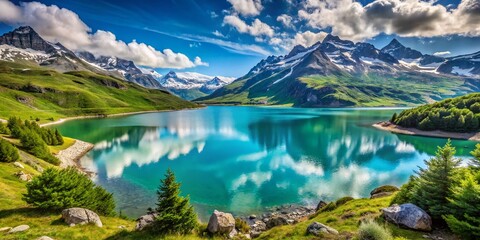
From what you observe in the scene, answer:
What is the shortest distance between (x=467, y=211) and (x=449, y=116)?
389 ft

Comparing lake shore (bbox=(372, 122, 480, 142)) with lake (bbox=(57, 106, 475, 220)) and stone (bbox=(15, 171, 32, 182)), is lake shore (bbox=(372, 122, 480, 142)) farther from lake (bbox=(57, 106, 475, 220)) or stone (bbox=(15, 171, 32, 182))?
stone (bbox=(15, 171, 32, 182))

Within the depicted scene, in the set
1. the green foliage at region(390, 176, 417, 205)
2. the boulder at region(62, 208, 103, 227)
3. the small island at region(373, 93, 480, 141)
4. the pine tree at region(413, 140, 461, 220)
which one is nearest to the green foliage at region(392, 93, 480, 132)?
the small island at region(373, 93, 480, 141)

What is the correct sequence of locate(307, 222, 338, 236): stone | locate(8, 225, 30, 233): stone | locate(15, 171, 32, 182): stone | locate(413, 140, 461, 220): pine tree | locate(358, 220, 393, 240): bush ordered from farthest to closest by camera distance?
1. locate(15, 171, 32, 182): stone
2. locate(307, 222, 338, 236): stone
3. locate(413, 140, 461, 220): pine tree
4. locate(8, 225, 30, 233): stone
5. locate(358, 220, 393, 240): bush

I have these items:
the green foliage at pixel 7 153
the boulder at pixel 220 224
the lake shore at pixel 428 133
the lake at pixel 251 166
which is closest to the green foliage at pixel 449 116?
the lake shore at pixel 428 133

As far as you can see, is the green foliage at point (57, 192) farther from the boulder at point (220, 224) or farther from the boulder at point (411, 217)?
the boulder at point (411, 217)

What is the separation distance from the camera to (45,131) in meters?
65.4

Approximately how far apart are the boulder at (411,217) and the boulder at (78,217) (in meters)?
22.1

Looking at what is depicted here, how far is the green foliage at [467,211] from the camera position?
15013mm

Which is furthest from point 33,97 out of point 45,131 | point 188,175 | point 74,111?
point 188,175

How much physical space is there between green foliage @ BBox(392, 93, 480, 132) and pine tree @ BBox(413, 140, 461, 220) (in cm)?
11265

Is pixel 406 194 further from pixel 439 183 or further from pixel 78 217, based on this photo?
pixel 78 217

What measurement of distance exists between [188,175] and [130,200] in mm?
15655

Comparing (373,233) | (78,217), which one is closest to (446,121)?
(373,233)

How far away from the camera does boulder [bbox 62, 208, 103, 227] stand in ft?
61.1
